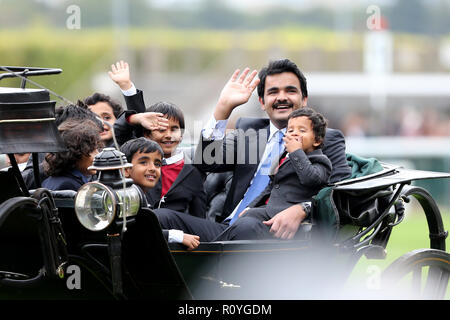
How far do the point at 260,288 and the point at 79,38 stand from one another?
21487 mm

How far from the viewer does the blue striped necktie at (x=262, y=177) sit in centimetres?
432

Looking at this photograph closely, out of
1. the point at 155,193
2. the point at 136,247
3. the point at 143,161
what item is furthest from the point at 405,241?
the point at 136,247

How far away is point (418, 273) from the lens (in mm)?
4086

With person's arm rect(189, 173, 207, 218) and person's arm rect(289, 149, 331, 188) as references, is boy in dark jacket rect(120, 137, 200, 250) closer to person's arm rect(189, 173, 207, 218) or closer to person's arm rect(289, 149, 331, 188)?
person's arm rect(189, 173, 207, 218)

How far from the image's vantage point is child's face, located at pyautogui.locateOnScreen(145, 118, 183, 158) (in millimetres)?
4273

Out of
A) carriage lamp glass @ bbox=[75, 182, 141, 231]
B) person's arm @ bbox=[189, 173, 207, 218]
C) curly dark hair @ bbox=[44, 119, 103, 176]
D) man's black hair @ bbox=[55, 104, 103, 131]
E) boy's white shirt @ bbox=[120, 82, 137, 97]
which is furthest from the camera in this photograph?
boy's white shirt @ bbox=[120, 82, 137, 97]

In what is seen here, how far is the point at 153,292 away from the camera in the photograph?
134 inches

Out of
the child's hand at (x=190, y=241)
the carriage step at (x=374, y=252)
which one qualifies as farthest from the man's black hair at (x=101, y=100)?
the carriage step at (x=374, y=252)

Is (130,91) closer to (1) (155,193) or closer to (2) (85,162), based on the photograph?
(1) (155,193)

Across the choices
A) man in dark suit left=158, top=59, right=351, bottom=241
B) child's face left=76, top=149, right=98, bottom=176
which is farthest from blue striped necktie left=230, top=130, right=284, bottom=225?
child's face left=76, top=149, right=98, bottom=176

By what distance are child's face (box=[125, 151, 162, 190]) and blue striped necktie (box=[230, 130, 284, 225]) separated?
663mm

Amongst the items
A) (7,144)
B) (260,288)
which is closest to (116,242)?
(7,144)

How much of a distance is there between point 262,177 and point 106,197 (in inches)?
58.3

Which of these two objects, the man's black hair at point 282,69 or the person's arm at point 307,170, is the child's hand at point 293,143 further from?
the man's black hair at point 282,69
